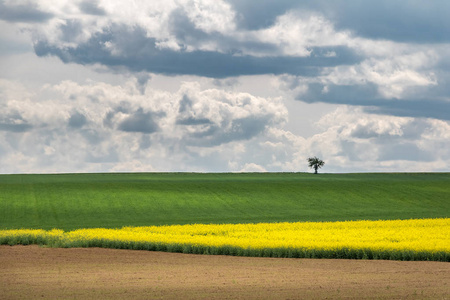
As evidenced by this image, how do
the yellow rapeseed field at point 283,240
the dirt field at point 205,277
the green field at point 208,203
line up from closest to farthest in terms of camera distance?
the dirt field at point 205,277 → the yellow rapeseed field at point 283,240 → the green field at point 208,203

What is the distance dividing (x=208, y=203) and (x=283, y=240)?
3280 cm

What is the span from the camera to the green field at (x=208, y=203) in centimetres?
5700

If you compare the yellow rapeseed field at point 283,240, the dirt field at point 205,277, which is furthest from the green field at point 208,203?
the dirt field at point 205,277

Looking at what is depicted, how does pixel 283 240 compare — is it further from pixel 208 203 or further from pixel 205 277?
pixel 208 203

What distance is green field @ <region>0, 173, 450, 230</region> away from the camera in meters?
57.0

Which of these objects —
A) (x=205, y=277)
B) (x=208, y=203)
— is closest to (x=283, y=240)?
(x=205, y=277)

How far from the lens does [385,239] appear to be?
3706 centimetres

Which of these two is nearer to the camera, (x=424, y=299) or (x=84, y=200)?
(x=424, y=299)

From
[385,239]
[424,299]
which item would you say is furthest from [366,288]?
[385,239]

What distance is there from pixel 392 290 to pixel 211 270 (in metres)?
7.54

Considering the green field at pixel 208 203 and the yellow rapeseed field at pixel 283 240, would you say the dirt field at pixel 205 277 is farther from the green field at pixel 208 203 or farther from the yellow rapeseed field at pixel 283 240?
the green field at pixel 208 203

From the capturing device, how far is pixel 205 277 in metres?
24.4

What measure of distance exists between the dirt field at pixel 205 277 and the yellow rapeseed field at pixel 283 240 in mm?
1406

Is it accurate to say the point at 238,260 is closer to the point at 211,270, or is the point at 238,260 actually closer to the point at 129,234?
the point at 211,270
